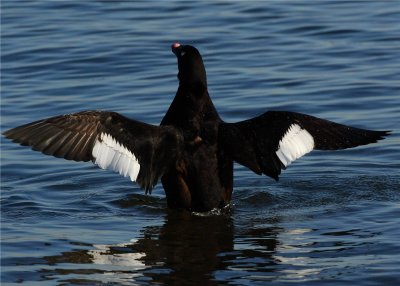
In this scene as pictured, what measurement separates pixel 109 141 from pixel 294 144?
1.46 metres

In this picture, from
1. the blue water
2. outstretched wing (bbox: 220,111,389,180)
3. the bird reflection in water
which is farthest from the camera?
outstretched wing (bbox: 220,111,389,180)

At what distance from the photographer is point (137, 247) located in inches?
327

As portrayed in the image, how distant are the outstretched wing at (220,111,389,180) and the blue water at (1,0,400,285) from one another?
527 millimetres

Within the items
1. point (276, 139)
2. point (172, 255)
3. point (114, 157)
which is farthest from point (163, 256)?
point (276, 139)

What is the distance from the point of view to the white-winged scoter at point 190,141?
8.49 m

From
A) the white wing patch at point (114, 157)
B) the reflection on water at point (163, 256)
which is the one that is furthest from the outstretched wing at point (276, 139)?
the white wing patch at point (114, 157)

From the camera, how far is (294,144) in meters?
8.80

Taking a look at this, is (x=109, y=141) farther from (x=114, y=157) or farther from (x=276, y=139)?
(x=276, y=139)

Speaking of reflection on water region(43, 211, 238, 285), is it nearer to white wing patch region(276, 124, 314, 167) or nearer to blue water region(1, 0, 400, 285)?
blue water region(1, 0, 400, 285)

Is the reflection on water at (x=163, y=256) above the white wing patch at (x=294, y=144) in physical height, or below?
below

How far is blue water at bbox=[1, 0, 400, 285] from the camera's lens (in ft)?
25.6

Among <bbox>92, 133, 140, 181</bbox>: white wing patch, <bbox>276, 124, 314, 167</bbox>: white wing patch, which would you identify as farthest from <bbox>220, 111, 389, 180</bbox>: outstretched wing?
<bbox>92, 133, 140, 181</bbox>: white wing patch

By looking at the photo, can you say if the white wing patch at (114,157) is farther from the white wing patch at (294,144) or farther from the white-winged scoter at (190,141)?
the white wing patch at (294,144)

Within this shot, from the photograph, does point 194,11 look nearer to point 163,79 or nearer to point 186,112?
point 163,79
